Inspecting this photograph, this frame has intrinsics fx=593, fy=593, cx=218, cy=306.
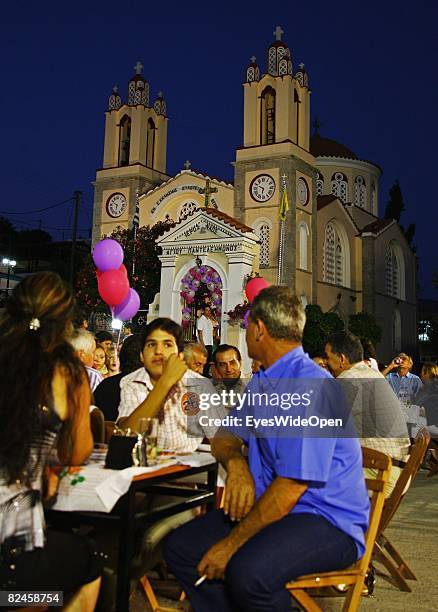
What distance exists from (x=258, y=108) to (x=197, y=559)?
25926mm

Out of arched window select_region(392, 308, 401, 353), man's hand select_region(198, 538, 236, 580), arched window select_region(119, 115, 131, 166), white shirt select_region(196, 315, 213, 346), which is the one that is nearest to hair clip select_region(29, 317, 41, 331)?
→ man's hand select_region(198, 538, 236, 580)

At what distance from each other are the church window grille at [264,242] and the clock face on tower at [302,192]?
2.11 m

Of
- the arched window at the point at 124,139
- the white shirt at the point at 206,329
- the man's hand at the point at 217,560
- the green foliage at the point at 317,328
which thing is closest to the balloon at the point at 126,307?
the white shirt at the point at 206,329

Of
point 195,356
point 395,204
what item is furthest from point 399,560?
point 395,204

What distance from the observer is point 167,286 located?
2269 centimetres

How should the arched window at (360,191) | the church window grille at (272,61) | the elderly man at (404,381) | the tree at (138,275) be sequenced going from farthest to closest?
1. the arched window at (360,191)
2. the church window grille at (272,61)
3. the tree at (138,275)
4. the elderly man at (404,381)

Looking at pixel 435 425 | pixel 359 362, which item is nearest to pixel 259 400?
pixel 359 362

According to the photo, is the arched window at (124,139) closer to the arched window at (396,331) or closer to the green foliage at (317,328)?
the green foliage at (317,328)

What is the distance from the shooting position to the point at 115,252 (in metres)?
12.4

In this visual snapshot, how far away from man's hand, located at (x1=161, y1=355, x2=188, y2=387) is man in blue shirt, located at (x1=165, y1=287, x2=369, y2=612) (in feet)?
2.42

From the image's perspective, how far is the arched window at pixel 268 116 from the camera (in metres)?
26.4

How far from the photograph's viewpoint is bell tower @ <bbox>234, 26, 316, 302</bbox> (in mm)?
25125

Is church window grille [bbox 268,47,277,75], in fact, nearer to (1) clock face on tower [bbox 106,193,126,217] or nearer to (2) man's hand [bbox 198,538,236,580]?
(1) clock face on tower [bbox 106,193,126,217]

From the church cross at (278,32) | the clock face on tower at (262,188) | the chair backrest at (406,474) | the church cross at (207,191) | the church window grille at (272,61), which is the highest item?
the church cross at (278,32)
